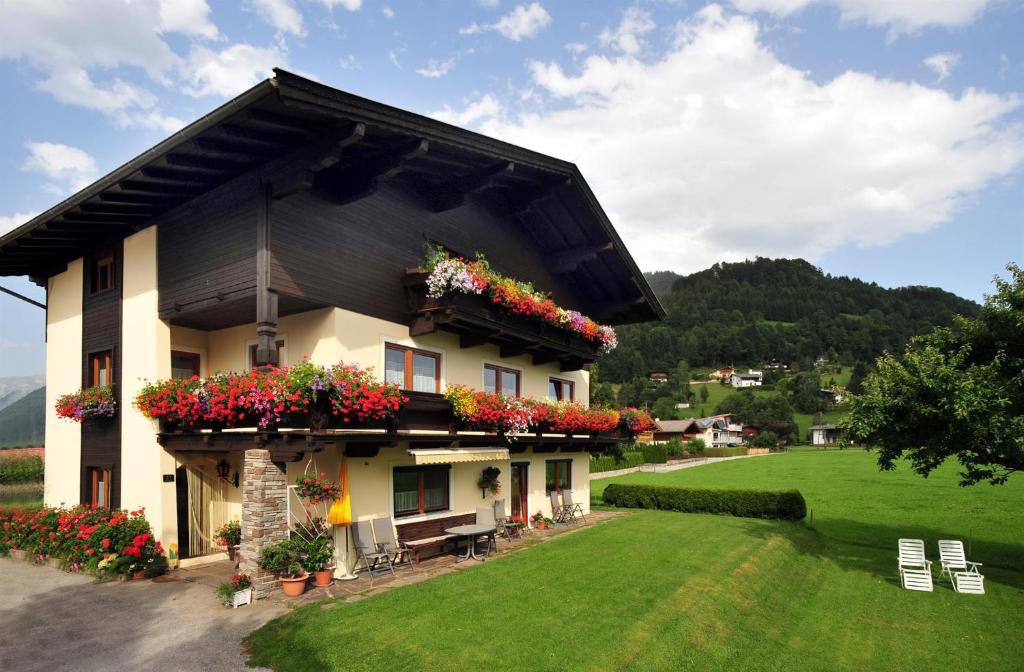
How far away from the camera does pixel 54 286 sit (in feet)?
59.2

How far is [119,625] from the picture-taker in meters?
9.98

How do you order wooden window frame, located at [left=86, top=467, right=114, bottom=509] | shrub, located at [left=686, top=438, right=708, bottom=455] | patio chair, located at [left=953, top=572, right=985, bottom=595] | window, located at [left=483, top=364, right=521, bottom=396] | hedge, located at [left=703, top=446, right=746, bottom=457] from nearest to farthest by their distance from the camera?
patio chair, located at [left=953, top=572, right=985, bottom=595], wooden window frame, located at [left=86, top=467, right=114, bottom=509], window, located at [left=483, top=364, right=521, bottom=396], shrub, located at [left=686, top=438, right=708, bottom=455], hedge, located at [left=703, top=446, right=746, bottom=457]

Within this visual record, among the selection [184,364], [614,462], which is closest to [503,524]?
[184,364]

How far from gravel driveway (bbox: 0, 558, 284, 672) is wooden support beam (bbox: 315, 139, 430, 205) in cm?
791

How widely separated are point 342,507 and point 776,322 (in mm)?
178497

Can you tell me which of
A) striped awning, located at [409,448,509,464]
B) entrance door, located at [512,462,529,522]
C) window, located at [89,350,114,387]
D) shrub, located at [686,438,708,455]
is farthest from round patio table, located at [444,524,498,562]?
shrub, located at [686,438,708,455]

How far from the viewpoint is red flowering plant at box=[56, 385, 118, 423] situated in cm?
1489

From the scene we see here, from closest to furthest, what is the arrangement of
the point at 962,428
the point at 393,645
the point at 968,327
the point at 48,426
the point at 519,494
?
1. the point at 393,645
2. the point at 962,428
3. the point at 968,327
4. the point at 48,426
5. the point at 519,494

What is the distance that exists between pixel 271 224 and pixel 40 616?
7.74 meters

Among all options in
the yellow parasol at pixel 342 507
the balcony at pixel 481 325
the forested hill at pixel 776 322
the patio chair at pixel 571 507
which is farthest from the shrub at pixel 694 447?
the yellow parasol at pixel 342 507

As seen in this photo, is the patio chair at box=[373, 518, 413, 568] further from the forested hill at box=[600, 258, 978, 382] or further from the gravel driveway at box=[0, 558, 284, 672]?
the forested hill at box=[600, 258, 978, 382]

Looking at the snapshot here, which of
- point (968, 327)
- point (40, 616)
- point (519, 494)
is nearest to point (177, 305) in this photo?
point (40, 616)

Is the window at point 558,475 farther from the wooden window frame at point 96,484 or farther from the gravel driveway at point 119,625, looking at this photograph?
the wooden window frame at point 96,484

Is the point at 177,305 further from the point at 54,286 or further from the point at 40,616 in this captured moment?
the point at 54,286
